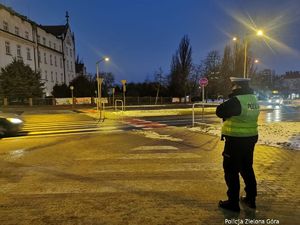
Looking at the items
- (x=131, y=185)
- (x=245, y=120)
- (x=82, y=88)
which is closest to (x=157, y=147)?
(x=131, y=185)

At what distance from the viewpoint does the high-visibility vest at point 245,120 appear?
14.0 feet

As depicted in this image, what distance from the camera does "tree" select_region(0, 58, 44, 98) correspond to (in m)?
45.3

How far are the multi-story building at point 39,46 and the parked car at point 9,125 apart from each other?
36.8 meters

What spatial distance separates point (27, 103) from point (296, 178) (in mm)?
48205

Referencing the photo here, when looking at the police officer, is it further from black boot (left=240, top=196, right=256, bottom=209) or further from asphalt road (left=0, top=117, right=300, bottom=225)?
asphalt road (left=0, top=117, right=300, bottom=225)

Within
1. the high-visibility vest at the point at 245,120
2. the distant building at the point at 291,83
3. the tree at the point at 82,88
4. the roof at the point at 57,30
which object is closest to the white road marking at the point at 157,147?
the high-visibility vest at the point at 245,120

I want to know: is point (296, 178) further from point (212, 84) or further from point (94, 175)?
point (212, 84)

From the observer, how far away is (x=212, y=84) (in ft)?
177

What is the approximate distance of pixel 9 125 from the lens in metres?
13.2

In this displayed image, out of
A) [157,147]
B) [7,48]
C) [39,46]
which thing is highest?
[39,46]

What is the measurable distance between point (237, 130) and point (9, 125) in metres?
11.5

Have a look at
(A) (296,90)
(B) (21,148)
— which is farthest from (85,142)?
(A) (296,90)

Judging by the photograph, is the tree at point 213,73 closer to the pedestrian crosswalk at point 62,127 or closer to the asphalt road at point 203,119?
the asphalt road at point 203,119

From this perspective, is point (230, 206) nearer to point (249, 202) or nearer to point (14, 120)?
point (249, 202)
